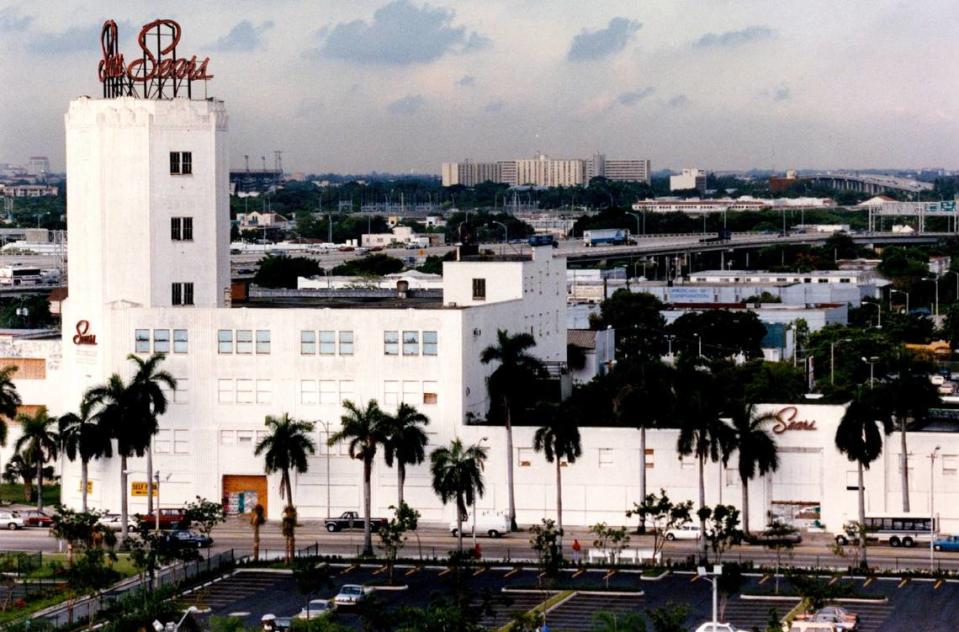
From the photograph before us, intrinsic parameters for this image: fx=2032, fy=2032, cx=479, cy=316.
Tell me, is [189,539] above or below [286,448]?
below

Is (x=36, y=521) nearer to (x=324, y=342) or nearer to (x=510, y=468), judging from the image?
(x=324, y=342)

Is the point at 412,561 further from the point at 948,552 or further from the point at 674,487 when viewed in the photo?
the point at 948,552

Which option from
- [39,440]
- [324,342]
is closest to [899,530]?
[324,342]

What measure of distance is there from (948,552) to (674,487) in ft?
42.7

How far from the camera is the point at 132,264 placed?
332ft

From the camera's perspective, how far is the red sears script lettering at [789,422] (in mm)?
91125

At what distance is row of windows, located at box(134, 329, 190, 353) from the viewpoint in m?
98.1

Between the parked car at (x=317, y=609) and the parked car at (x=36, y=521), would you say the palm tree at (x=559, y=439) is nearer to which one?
the parked car at (x=317, y=609)

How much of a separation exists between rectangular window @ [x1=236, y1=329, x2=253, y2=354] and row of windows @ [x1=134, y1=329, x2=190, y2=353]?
8.17ft

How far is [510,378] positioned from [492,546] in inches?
354

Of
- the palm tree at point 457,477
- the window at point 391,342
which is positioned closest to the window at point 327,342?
the window at point 391,342

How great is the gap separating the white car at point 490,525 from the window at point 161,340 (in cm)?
1707

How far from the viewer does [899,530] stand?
3469 inches

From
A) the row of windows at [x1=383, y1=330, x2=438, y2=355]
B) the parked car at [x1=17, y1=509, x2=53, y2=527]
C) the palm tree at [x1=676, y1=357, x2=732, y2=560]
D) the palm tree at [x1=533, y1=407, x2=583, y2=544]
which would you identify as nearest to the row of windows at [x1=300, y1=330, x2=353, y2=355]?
the row of windows at [x1=383, y1=330, x2=438, y2=355]
